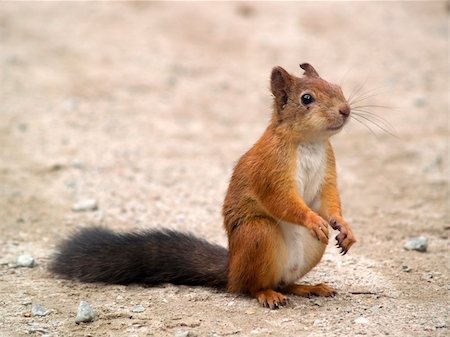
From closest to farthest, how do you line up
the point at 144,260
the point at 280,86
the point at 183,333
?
the point at 183,333 → the point at 280,86 → the point at 144,260

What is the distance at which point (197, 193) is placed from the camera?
687cm

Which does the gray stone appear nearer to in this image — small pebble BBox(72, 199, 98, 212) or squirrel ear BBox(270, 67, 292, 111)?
squirrel ear BBox(270, 67, 292, 111)

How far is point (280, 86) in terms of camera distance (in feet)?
14.2

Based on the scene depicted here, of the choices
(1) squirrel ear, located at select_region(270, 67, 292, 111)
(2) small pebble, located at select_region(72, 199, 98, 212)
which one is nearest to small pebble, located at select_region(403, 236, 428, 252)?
(1) squirrel ear, located at select_region(270, 67, 292, 111)

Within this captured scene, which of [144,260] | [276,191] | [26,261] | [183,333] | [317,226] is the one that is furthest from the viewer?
[26,261]

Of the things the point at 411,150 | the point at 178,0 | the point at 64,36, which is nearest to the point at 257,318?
the point at 411,150

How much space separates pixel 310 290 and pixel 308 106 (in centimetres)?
107

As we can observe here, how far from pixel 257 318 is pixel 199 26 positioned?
8.81 metres

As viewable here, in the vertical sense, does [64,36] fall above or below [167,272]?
above

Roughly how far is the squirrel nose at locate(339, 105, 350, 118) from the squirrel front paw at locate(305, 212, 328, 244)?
0.58 metres

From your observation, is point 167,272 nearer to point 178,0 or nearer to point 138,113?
point 138,113

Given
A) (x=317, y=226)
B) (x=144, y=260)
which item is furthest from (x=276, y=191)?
(x=144, y=260)

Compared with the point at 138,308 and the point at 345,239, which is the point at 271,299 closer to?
the point at 345,239

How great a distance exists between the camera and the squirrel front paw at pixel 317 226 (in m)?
3.92
